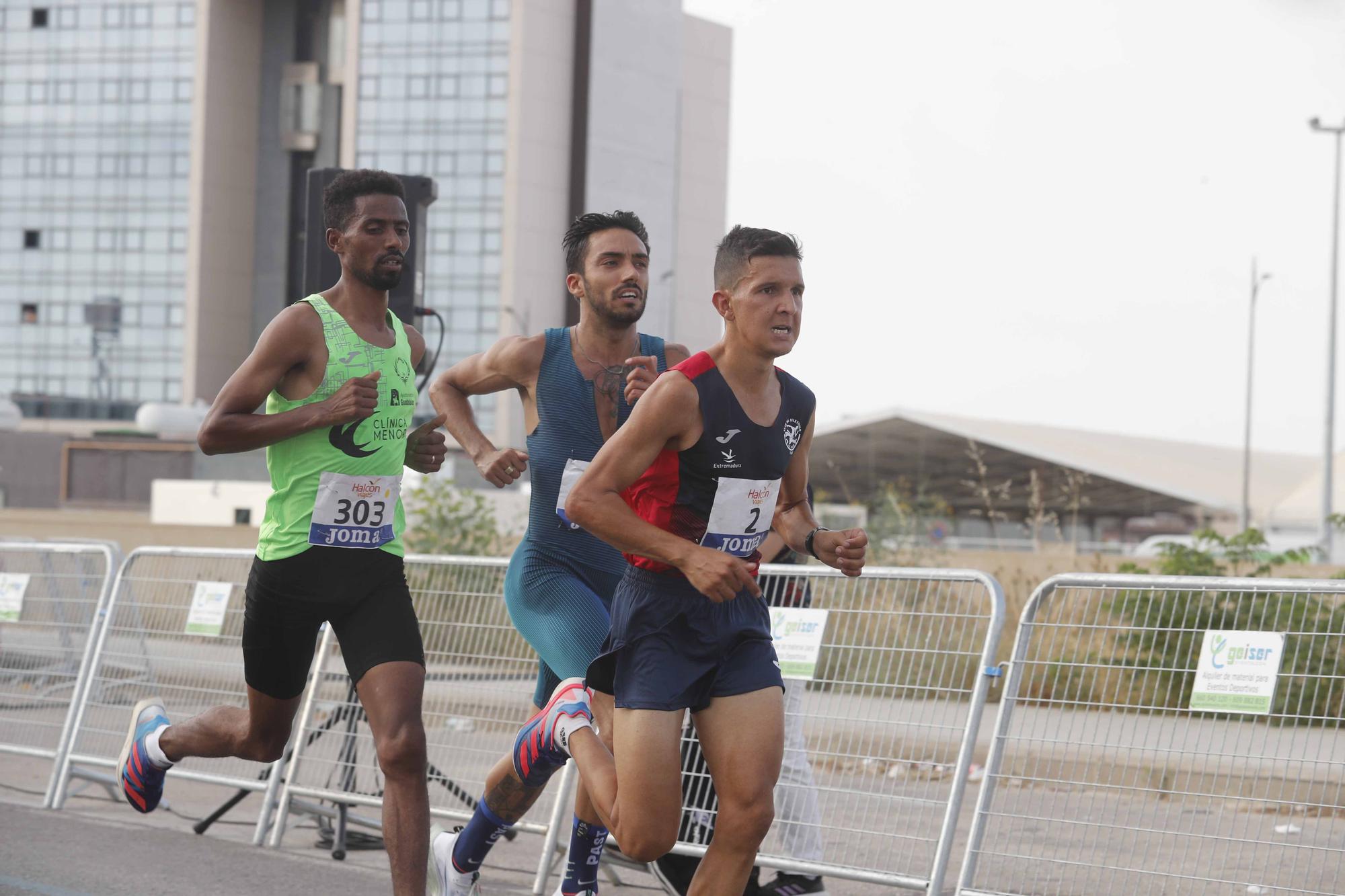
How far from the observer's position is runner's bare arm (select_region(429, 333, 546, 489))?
5270 mm

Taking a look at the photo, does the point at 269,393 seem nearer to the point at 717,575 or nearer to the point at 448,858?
the point at 448,858

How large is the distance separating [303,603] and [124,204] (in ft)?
295

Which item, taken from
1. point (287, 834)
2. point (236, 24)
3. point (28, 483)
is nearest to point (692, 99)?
point (236, 24)

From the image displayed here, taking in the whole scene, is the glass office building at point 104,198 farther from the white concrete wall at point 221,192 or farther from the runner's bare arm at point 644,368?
the runner's bare arm at point 644,368

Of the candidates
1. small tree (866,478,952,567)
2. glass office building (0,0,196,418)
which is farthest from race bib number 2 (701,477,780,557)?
glass office building (0,0,196,418)

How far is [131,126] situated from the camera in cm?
8950

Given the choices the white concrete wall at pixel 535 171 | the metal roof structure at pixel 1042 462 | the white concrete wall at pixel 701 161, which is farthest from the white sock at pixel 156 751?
the white concrete wall at pixel 701 161

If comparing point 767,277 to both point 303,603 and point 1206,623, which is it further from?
point 1206,623

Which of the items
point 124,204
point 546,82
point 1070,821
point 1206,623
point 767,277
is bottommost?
point 1070,821

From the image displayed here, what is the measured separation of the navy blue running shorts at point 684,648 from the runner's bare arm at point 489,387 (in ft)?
2.74

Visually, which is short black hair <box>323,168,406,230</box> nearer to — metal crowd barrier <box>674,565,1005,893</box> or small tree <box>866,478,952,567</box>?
metal crowd barrier <box>674,565,1005,893</box>

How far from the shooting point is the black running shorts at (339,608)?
537cm

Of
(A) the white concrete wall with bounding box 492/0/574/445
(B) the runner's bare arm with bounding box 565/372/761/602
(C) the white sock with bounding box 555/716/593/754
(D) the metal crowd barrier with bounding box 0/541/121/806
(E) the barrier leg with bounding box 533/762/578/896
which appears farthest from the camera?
(A) the white concrete wall with bounding box 492/0/574/445

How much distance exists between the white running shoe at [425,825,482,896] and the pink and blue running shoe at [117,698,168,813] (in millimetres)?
1495
